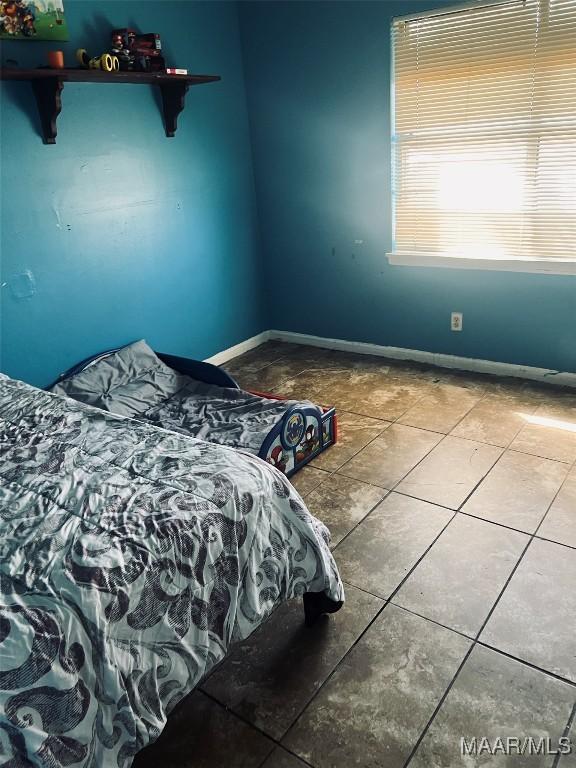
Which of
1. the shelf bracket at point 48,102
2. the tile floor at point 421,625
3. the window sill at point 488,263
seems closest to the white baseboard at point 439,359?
the tile floor at point 421,625

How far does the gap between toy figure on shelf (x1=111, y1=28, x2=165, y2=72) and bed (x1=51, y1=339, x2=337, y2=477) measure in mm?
1469

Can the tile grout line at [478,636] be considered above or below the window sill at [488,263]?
below

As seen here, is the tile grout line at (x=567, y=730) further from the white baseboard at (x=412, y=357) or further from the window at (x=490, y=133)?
the window at (x=490, y=133)

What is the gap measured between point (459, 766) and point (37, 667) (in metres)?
1.00

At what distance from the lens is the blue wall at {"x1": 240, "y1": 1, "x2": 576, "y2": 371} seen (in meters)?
3.37

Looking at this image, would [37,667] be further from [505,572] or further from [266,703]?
[505,572]

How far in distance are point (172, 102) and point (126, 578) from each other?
9.65ft

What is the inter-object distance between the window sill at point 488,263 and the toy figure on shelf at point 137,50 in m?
1.75

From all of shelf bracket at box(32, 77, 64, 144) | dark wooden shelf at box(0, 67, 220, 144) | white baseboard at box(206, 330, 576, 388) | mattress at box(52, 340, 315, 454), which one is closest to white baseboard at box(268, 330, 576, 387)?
white baseboard at box(206, 330, 576, 388)

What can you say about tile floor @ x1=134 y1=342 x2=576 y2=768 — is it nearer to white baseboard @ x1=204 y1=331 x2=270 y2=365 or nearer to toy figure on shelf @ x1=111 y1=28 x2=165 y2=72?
white baseboard @ x1=204 y1=331 x2=270 y2=365

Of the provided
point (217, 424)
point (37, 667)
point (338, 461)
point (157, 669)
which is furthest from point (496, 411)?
point (37, 667)

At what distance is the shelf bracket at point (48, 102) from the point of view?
8.81 feet

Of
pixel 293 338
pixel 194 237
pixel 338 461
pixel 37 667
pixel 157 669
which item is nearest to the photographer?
pixel 37 667

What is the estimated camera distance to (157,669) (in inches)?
50.6
